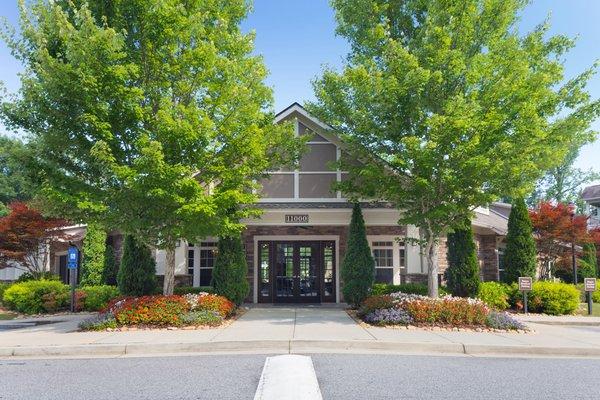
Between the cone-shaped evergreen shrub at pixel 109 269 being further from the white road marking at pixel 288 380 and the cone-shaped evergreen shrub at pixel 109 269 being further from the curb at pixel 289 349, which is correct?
the white road marking at pixel 288 380

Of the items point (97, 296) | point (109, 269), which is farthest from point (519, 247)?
point (109, 269)

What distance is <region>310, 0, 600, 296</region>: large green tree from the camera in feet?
40.4

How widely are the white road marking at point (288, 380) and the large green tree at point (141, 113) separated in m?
5.13

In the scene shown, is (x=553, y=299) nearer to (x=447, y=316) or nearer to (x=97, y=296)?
(x=447, y=316)

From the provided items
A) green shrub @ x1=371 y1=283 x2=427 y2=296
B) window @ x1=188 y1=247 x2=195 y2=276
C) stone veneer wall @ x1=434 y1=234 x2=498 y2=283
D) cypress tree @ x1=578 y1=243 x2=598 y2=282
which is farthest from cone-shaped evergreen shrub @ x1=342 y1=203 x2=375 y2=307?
cypress tree @ x1=578 y1=243 x2=598 y2=282

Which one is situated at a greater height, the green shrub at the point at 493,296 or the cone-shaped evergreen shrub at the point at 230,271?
the cone-shaped evergreen shrub at the point at 230,271

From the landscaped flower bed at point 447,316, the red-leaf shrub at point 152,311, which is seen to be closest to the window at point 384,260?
the landscaped flower bed at point 447,316

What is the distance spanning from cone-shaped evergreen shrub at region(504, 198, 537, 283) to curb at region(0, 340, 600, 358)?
26.9 feet

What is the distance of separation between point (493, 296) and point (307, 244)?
670cm

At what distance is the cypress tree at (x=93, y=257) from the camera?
18.9 m

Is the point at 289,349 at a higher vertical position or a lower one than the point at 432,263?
lower

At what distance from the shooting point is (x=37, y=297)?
16703mm

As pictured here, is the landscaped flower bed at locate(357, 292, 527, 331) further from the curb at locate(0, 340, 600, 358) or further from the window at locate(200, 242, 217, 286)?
the window at locate(200, 242, 217, 286)

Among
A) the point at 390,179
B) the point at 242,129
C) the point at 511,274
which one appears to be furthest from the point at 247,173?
the point at 511,274
